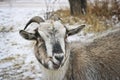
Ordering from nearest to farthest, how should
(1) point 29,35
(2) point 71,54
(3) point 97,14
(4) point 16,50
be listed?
(1) point 29,35 → (2) point 71,54 → (4) point 16,50 → (3) point 97,14

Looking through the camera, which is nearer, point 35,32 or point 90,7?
point 35,32

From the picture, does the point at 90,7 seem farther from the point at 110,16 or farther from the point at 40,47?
the point at 40,47

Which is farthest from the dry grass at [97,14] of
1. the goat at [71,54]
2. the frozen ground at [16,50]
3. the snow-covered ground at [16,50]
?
the goat at [71,54]

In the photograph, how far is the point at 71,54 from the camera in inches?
168

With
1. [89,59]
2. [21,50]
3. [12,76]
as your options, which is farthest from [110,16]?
[89,59]

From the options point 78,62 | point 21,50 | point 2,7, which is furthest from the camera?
point 2,7

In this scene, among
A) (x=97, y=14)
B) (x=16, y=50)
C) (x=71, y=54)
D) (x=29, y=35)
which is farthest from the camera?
(x=97, y=14)

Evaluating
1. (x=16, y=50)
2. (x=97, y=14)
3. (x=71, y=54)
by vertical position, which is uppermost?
(x=97, y=14)

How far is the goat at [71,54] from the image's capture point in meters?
3.72

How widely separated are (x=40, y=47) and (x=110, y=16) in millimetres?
4478

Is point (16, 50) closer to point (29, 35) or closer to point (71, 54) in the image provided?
point (71, 54)

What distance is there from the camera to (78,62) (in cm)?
424

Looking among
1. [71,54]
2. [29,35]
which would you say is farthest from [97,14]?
[29,35]

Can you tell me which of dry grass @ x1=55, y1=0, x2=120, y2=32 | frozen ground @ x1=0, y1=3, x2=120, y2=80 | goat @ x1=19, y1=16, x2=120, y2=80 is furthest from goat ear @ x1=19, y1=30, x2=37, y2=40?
dry grass @ x1=55, y1=0, x2=120, y2=32
